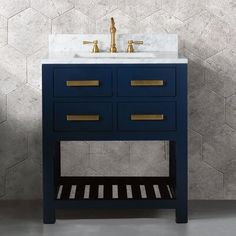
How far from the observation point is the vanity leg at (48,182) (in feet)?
13.0

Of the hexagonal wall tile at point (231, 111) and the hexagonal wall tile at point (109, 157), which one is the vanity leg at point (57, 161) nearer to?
the hexagonal wall tile at point (109, 157)

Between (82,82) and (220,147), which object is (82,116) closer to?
(82,82)

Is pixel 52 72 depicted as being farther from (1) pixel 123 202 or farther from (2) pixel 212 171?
(2) pixel 212 171

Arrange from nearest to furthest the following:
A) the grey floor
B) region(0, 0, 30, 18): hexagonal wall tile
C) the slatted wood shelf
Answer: the grey floor < the slatted wood shelf < region(0, 0, 30, 18): hexagonal wall tile

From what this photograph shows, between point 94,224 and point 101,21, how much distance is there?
1.23m

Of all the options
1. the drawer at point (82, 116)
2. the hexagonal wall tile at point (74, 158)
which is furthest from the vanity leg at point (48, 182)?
the hexagonal wall tile at point (74, 158)

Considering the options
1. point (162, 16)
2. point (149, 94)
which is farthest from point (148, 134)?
point (162, 16)

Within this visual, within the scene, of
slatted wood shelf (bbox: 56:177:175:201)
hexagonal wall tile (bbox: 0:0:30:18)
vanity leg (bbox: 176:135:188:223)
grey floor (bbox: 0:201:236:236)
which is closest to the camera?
grey floor (bbox: 0:201:236:236)

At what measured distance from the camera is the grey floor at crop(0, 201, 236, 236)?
12.7ft

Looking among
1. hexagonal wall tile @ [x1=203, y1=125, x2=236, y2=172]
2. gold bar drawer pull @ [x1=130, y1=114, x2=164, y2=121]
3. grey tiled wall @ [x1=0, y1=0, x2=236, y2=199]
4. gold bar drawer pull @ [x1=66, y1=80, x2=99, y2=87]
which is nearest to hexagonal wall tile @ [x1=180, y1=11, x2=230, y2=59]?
grey tiled wall @ [x1=0, y1=0, x2=236, y2=199]

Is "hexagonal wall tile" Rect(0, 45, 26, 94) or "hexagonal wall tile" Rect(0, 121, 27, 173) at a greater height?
"hexagonal wall tile" Rect(0, 45, 26, 94)

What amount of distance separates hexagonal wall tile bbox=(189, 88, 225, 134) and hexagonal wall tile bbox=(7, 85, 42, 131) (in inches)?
36.3

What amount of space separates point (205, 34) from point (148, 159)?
2.70 feet

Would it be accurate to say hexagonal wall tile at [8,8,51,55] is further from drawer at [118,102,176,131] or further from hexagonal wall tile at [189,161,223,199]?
hexagonal wall tile at [189,161,223,199]
